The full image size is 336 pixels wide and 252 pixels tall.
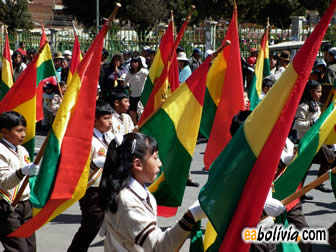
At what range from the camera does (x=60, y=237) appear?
7035mm

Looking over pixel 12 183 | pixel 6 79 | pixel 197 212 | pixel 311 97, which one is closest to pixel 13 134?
pixel 12 183

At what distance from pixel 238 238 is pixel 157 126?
6.29ft

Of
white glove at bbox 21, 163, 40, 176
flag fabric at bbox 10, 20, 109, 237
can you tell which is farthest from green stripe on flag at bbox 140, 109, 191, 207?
white glove at bbox 21, 163, 40, 176

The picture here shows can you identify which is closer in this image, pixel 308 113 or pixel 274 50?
pixel 308 113

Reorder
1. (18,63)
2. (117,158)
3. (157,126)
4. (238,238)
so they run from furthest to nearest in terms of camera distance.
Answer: (18,63)
(157,126)
(117,158)
(238,238)

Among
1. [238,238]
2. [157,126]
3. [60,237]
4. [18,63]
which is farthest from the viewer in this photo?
[18,63]

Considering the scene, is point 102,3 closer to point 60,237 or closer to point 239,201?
point 60,237

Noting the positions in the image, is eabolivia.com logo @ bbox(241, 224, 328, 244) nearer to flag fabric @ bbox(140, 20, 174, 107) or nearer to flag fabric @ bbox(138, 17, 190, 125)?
flag fabric @ bbox(138, 17, 190, 125)

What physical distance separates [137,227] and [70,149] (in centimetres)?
159

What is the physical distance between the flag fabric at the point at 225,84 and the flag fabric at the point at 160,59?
1.38 m

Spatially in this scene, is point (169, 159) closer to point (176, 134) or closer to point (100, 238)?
point (176, 134)

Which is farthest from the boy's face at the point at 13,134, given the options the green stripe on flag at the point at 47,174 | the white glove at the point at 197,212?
the white glove at the point at 197,212

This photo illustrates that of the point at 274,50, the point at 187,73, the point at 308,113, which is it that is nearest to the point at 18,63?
the point at 187,73

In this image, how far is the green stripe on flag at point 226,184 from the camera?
11.2ft
